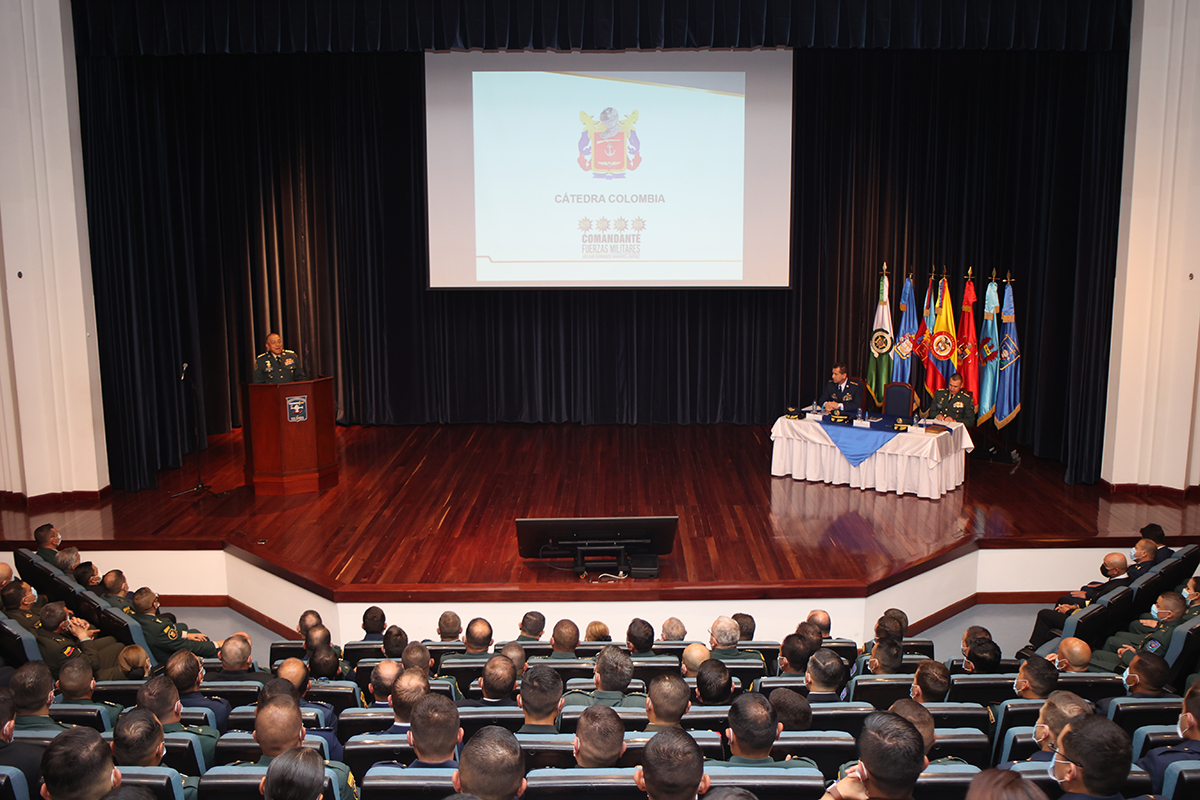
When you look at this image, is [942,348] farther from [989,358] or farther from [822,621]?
[822,621]

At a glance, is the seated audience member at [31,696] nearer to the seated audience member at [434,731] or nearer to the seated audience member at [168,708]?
the seated audience member at [168,708]

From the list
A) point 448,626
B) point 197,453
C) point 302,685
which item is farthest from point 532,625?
point 197,453

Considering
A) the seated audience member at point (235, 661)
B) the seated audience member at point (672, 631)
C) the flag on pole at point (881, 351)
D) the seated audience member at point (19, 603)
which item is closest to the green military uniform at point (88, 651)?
the seated audience member at point (19, 603)

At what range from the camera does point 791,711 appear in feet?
11.5

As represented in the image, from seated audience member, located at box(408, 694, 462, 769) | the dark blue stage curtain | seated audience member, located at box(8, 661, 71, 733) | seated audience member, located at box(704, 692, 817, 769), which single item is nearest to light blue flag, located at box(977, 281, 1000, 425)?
the dark blue stage curtain

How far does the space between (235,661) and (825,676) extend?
8.76 feet

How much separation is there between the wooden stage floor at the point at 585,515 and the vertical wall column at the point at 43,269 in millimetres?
519

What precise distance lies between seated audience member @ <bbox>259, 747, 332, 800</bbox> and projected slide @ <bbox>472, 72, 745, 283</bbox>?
7680 millimetres

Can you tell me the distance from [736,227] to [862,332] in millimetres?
2489

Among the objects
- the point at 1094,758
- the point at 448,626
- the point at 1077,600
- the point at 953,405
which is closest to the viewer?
the point at 1094,758

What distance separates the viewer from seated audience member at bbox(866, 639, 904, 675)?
4398 mm

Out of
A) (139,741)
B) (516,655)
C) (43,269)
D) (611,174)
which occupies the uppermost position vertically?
(611,174)

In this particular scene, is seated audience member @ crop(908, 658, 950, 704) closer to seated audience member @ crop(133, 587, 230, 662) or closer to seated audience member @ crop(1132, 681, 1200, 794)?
seated audience member @ crop(1132, 681, 1200, 794)

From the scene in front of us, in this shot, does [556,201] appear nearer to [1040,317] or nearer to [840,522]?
[840,522]
